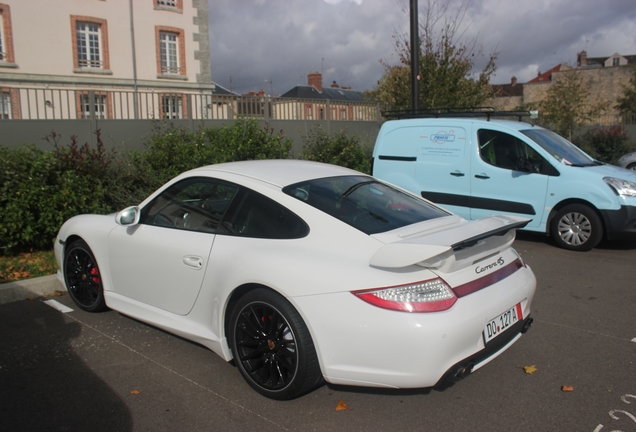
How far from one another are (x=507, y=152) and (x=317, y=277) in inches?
240

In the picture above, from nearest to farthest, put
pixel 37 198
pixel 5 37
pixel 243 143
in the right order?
pixel 37 198
pixel 243 143
pixel 5 37

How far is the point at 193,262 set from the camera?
3.94m

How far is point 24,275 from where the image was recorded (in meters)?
6.23

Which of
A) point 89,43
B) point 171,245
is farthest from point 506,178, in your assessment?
point 89,43

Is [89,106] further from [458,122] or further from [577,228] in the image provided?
[577,228]

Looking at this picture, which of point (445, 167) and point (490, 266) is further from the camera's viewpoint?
point (445, 167)

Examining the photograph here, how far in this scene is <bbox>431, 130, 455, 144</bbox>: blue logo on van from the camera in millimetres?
8828

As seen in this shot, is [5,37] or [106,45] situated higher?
[106,45]

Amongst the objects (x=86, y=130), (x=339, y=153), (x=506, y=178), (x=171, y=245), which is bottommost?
(x=171, y=245)

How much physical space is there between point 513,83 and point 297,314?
245 feet

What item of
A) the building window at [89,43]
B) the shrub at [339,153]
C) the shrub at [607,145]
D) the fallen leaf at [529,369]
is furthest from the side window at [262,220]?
the building window at [89,43]

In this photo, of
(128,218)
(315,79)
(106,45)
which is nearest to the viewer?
(128,218)

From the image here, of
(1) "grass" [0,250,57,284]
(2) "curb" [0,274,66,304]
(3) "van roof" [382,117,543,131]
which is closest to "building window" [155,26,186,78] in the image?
(3) "van roof" [382,117,543,131]

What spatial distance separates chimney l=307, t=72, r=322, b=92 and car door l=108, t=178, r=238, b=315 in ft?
173
